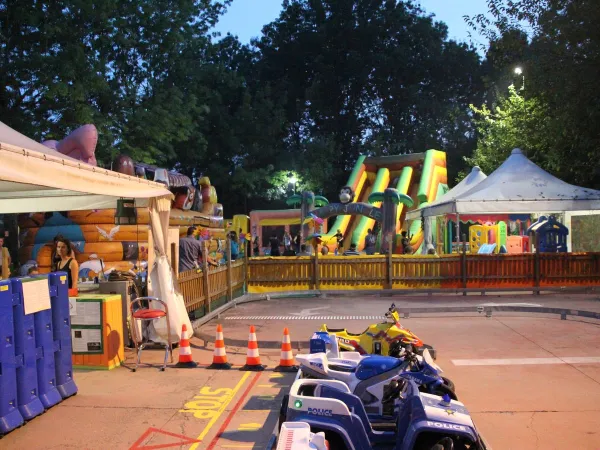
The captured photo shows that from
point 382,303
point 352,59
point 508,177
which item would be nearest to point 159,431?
point 382,303

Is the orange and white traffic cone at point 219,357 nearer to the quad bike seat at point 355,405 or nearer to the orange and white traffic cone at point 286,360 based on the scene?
the orange and white traffic cone at point 286,360

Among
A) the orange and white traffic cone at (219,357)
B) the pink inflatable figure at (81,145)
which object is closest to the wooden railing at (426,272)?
the pink inflatable figure at (81,145)

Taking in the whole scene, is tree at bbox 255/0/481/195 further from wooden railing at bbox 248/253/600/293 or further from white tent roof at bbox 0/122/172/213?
white tent roof at bbox 0/122/172/213

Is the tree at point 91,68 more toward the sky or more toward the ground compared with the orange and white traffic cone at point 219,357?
more toward the sky

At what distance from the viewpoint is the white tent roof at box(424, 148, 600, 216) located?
19188mm

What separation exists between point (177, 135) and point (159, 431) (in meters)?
24.0

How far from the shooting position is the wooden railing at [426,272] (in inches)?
710

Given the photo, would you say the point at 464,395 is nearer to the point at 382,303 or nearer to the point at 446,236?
the point at 382,303

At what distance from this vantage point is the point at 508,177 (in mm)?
21078

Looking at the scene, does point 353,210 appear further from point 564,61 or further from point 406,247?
point 564,61

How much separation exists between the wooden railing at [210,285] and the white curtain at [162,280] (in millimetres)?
1571

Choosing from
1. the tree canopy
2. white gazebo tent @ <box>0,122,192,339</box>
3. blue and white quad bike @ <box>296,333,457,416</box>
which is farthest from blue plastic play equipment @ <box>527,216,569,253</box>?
blue and white quad bike @ <box>296,333,457,416</box>

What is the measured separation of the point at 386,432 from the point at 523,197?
1631 centimetres

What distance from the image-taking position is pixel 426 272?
18.3 metres
